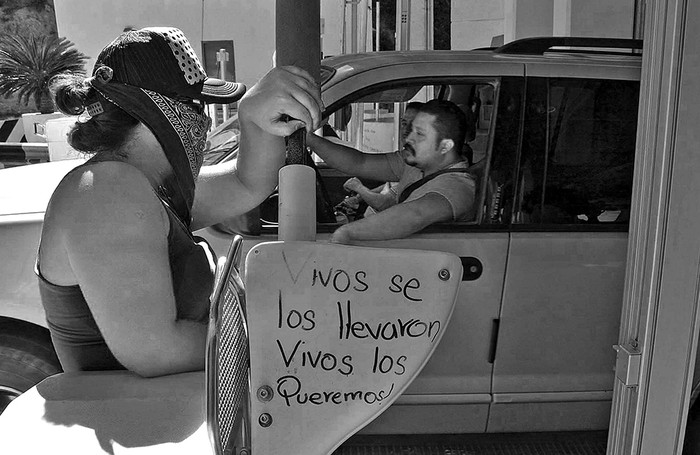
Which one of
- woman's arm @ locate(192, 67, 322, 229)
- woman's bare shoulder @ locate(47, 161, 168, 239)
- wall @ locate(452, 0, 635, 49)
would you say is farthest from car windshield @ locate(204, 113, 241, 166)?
wall @ locate(452, 0, 635, 49)

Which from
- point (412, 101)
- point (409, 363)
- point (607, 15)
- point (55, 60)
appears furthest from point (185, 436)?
point (55, 60)

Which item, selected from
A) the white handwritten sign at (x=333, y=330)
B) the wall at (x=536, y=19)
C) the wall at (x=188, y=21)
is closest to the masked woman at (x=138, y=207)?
the white handwritten sign at (x=333, y=330)

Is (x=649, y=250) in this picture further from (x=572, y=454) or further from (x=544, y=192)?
(x=572, y=454)

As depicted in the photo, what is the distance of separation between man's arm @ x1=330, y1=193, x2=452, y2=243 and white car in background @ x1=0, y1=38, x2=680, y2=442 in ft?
0.15

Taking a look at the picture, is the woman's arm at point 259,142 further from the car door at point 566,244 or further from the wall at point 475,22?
the wall at point 475,22

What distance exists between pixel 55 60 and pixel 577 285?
26.5ft

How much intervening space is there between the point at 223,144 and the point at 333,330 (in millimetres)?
1725

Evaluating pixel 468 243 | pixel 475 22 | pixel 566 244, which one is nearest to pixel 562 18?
pixel 475 22

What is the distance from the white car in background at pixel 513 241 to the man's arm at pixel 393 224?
5cm

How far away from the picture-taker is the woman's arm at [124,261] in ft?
4.20

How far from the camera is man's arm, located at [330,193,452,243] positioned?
2.53m

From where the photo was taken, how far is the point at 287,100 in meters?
1.39

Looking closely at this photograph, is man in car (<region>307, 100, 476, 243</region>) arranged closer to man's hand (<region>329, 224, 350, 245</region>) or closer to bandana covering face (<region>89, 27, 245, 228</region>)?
man's hand (<region>329, 224, 350, 245</region>)

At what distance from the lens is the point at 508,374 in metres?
2.74
